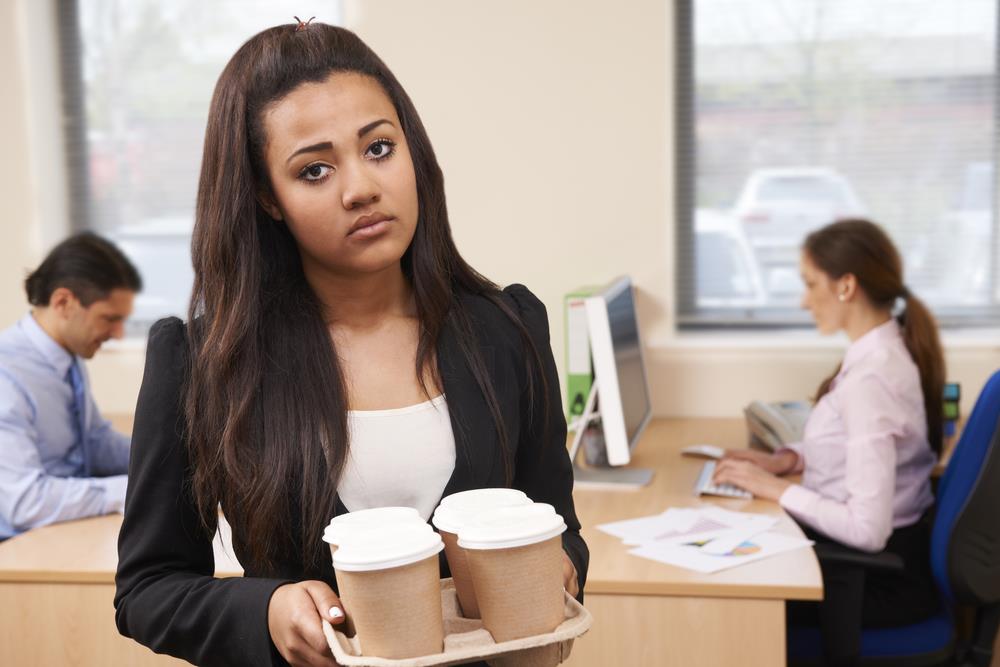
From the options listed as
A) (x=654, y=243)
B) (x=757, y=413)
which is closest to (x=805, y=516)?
(x=757, y=413)

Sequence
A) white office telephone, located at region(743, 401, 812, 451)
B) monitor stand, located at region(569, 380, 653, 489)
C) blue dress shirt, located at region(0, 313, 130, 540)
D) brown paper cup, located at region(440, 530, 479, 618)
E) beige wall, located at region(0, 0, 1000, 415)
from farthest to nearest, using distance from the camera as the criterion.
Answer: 1. beige wall, located at region(0, 0, 1000, 415)
2. white office telephone, located at region(743, 401, 812, 451)
3. monitor stand, located at region(569, 380, 653, 489)
4. blue dress shirt, located at region(0, 313, 130, 540)
5. brown paper cup, located at region(440, 530, 479, 618)

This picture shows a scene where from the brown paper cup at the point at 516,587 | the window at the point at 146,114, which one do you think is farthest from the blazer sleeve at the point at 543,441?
the window at the point at 146,114

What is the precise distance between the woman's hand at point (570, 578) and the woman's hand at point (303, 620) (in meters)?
0.23

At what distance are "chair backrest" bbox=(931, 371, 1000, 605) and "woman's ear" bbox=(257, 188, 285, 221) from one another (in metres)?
1.60

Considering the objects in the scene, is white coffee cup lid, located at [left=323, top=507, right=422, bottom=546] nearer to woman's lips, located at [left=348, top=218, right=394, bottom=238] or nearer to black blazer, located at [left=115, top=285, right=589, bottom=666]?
black blazer, located at [left=115, top=285, right=589, bottom=666]

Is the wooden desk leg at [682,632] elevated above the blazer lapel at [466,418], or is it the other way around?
the blazer lapel at [466,418]

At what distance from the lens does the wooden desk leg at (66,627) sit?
2.08 metres

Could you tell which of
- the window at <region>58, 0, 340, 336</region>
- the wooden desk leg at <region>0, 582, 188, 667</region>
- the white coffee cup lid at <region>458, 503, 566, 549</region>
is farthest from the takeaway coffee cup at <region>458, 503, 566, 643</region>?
the window at <region>58, 0, 340, 336</region>

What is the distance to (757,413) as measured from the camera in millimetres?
3033

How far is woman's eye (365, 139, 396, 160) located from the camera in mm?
1062

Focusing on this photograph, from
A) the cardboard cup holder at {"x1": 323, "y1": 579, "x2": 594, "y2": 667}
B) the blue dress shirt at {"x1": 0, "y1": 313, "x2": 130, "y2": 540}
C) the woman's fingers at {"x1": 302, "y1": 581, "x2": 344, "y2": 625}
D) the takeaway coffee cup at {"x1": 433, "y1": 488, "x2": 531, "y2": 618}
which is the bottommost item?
the blue dress shirt at {"x1": 0, "y1": 313, "x2": 130, "y2": 540}

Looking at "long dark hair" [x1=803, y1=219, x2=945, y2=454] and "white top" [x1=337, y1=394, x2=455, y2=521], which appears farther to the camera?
"long dark hair" [x1=803, y1=219, x2=945, y2=454]

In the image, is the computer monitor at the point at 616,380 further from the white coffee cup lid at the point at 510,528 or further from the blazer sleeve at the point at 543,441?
the white coffee cup lid at the point at 510,528

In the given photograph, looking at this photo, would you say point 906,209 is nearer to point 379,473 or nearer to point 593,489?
point 593,489
